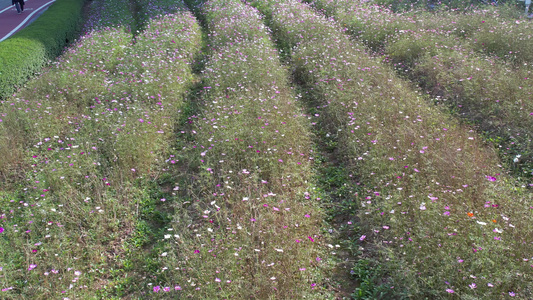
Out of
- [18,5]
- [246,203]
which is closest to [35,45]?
[246,203]

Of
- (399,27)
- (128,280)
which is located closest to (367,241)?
(128,280)

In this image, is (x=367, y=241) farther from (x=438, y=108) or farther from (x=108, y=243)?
(x=438, y=108)

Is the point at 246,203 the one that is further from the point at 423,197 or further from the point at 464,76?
the point at 464,76

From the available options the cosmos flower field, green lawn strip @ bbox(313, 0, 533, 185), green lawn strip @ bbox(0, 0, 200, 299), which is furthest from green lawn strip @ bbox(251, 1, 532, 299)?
green lawn strip @ bbox(0, 0, 200, 299)

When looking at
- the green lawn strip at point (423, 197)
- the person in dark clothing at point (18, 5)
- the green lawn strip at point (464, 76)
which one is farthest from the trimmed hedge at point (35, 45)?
the green lawn strip at point (464, 76)

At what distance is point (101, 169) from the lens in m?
4.79

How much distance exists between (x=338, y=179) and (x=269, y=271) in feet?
6.35

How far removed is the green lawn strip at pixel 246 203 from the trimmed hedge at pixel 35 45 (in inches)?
161

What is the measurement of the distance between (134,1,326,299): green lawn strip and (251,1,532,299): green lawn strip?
0.59 meters

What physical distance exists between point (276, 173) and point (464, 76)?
4.06 metres

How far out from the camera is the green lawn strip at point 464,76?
4.93 meters

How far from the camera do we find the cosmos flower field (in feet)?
10.1

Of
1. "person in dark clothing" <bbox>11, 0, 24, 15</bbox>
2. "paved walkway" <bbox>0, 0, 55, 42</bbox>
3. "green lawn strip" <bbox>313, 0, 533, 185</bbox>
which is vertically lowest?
"green lawn strip" <bbox>313, 0, 533, 185</bbox>

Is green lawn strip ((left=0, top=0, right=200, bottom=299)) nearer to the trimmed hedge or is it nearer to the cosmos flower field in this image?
the cosmos flower field
